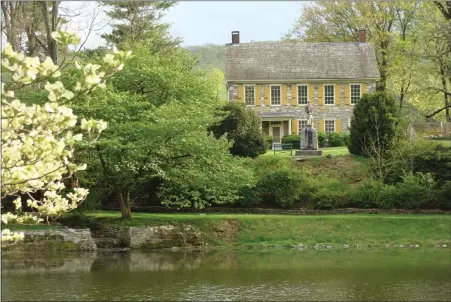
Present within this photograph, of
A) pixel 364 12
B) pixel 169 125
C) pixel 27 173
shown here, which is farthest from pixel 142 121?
pixel 364 12

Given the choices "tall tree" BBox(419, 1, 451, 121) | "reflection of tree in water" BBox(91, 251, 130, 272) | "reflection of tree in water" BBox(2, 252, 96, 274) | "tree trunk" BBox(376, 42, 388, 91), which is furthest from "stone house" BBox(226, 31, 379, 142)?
"reflection of tree in water" BBox(2, 252, 96, 274)

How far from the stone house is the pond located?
24.3 m

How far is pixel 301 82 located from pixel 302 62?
156cm

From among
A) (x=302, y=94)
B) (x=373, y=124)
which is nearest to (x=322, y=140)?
(x=302, y=94)

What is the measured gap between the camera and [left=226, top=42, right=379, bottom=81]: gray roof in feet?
157

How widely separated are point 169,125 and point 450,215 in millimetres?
12889

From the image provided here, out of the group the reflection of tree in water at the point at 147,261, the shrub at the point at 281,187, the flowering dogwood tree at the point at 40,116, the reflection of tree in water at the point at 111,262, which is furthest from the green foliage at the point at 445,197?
the flowering dogwood tree at the point at 40,116

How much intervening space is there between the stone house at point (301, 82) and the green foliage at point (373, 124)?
12.9m

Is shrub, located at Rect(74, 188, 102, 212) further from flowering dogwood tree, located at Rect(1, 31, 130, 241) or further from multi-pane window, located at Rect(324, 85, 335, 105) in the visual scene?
multi-pane window, located at Rect(324, 85, 335, 105)

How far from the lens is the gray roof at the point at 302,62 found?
1887 inches

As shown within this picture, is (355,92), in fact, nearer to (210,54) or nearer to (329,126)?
(329,126)

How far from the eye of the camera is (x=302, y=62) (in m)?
48.7

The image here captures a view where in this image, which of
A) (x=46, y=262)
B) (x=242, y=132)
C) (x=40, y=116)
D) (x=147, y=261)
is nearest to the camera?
(x=40, y=116)

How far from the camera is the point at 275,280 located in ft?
61.3
